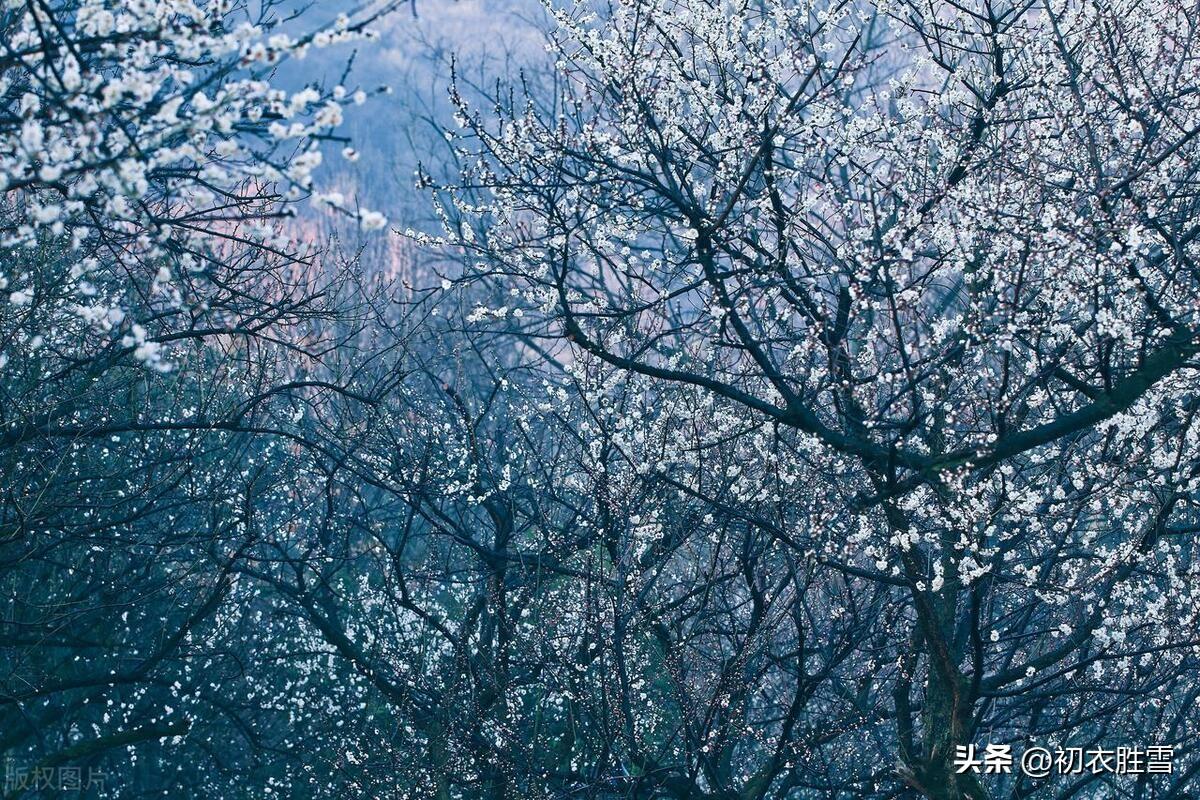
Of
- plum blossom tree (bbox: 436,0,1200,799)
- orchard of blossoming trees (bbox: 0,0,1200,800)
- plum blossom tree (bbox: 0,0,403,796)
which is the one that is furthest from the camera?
plum blossom tree (bbox: 436,0,1200,799)

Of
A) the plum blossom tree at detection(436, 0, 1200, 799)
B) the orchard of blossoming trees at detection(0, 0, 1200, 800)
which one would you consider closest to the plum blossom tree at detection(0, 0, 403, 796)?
the orchard of blossoming trees at detection(0, 0, 1200, 800)

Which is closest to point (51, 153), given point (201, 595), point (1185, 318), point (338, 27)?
point (338, 27)

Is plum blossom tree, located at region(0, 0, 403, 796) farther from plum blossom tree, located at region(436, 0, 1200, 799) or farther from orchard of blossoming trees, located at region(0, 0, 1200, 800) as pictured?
plum blossom tree, located at region(436, 0, 1200, 799)

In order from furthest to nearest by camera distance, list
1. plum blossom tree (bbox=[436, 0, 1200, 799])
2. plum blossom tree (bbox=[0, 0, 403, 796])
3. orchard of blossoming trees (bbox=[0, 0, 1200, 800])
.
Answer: plum blossom tree (bbox=[436, 0, 1200, 799]) → orchard of blossoming trees (bbox=[0, 0, 1200, 800]) → plum blossom tree (bbox=[0, 0, 403, 796])

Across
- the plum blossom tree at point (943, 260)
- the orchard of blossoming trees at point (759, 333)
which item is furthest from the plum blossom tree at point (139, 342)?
the plum blossom tree at point (943, 260)

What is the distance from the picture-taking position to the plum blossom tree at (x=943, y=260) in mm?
5301

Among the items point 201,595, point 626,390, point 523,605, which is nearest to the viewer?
point 523,605

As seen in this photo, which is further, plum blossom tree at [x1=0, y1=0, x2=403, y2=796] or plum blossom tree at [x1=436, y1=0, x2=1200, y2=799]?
plum blossom tree at [x1=436, y1=0, x2=1200, y2=799]

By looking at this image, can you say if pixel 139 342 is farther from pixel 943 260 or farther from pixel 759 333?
pixel 759 333

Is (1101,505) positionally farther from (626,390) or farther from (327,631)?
(327,631)

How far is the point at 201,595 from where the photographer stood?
39.9 feet

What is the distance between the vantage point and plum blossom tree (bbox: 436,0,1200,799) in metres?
5.30

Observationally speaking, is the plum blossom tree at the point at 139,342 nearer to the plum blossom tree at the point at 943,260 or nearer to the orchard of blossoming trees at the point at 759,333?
the orchard of blossoming trees at the point at 759,333

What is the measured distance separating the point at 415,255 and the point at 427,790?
2857 cm
